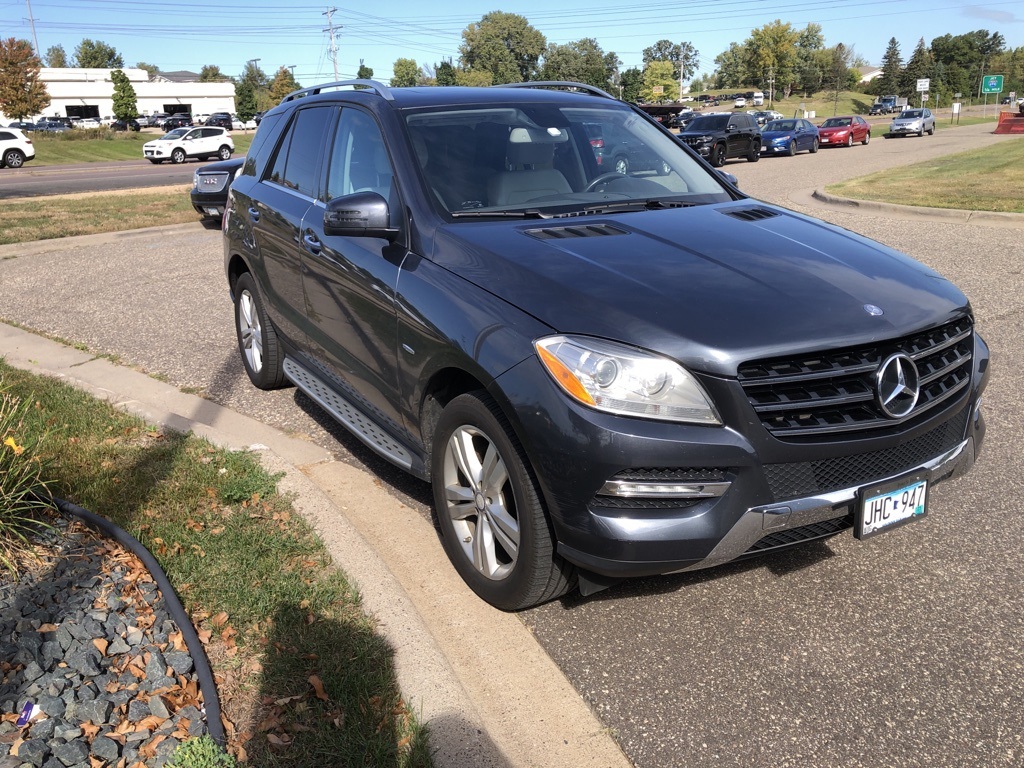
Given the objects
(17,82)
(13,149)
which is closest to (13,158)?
(13,149)

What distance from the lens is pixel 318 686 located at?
285cm

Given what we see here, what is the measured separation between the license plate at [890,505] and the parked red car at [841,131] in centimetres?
4117

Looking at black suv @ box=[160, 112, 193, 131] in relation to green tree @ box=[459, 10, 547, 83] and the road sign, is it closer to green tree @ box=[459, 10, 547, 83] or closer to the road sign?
the road sign

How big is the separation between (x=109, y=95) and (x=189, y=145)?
74083mm

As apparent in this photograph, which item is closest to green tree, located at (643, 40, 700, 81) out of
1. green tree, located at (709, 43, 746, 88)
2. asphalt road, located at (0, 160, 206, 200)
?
green tree, located at (709, 43, 746, 88)

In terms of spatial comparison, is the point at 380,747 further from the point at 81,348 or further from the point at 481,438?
the point at 81,348

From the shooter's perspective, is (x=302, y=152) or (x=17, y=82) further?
(x=17, y=82)

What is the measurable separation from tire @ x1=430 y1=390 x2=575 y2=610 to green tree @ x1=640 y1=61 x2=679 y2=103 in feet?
389

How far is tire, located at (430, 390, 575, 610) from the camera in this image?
3039 mm

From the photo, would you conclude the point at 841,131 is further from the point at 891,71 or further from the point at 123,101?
the point at 891,71

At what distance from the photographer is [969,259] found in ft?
32.6

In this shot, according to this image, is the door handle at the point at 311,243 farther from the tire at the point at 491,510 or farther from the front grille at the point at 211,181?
the front grille at the point at 211,181

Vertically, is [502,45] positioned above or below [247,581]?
above

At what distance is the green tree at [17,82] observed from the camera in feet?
192
